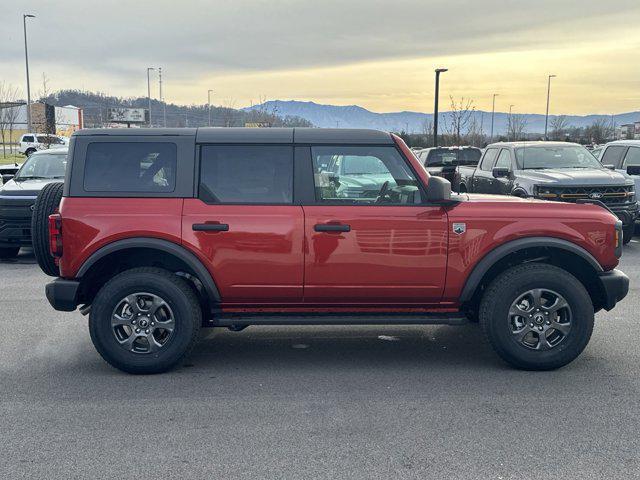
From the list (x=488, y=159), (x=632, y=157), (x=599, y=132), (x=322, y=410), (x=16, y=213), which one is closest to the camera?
(x=322, y=410)

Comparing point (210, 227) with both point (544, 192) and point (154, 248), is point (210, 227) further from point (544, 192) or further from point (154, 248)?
point (544, 192)

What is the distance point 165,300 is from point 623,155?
11.4 m

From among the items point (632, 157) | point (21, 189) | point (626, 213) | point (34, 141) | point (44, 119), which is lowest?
point (626, 213)

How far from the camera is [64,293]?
198 inches

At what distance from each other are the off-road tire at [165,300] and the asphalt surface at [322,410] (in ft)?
0.42

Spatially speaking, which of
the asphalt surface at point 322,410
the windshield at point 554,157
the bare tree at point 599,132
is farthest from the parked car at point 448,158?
the bare tree at point 599,132

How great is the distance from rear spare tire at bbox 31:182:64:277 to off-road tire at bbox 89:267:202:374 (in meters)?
0.62

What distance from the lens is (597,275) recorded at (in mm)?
5227

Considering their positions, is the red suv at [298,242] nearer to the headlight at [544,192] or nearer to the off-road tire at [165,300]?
the off-road tire at [165,300]

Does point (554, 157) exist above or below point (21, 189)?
above

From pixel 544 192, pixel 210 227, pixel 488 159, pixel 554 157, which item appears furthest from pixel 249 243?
pixel 488 159

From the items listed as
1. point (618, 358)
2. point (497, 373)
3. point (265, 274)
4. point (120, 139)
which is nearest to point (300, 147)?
point (265, 274)

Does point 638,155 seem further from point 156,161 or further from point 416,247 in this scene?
point 156,161

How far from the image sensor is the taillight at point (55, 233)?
4.98 m
